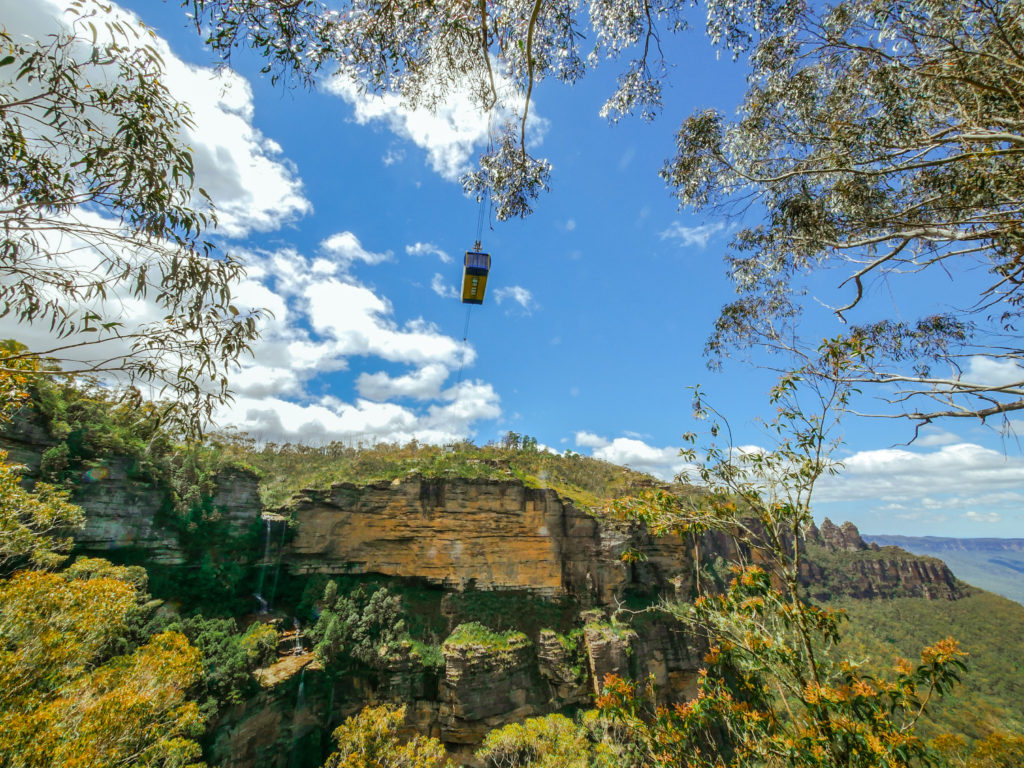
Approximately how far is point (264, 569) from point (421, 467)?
7.41 m

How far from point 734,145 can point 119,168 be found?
21.0 ft

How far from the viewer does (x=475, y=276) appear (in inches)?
288

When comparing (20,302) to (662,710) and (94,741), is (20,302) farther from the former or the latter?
(94,741)

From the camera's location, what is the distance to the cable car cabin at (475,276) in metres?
7.21

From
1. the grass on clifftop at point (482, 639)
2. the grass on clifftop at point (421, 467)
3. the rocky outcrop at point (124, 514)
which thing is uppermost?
the grass on clifftop at point (421, 467)

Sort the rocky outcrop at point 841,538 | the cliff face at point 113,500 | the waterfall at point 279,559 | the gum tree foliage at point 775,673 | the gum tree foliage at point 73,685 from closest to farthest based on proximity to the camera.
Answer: the gum tree foliage at point 775,673 < the gum tree foliage at point 73,685 < the cliff face at point 113,500 < the waterfall at point 279,559 < the rocky outcrop at point 841,538

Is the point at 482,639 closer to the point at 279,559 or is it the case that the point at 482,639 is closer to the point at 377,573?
the point at 377,573

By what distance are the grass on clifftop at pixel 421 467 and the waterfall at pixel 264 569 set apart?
100cm

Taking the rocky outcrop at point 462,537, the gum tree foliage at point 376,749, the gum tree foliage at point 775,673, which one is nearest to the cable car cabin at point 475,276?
the gum tree foliage at point 775,673

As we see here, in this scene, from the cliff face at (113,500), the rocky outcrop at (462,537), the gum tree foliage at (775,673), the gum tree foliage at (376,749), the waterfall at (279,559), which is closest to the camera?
the gum tree foliage at (775,673)

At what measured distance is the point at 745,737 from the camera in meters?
2.93

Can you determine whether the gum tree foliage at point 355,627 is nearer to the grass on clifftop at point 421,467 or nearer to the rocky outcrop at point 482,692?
the rocky outcrop at point 482,692

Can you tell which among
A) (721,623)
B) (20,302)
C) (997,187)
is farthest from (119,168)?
(997,187)

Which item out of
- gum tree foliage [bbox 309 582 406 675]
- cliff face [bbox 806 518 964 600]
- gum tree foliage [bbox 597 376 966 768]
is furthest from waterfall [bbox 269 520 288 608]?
cliff face [bbox 806 518 964 600]
